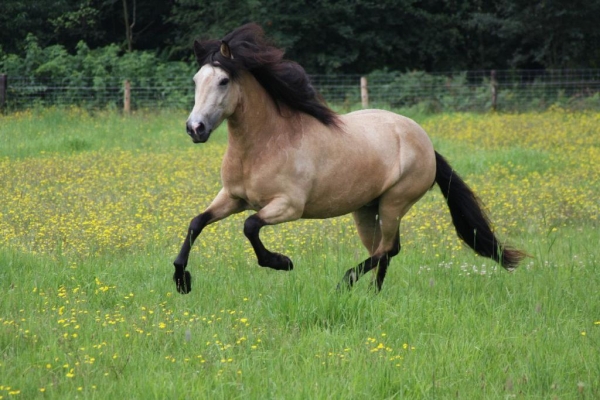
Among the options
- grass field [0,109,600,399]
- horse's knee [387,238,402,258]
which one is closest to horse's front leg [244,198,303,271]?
grass field [0,109,600,399]

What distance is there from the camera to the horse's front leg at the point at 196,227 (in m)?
6.23

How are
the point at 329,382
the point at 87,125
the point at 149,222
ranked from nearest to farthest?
the point at 329,382 → the point at 149,222 → the point at 87,125

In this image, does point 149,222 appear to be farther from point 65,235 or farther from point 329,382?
point 329,382

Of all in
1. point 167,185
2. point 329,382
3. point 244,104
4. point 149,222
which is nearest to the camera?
point 329,382

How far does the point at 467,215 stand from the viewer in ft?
26.1

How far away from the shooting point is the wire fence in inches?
1006

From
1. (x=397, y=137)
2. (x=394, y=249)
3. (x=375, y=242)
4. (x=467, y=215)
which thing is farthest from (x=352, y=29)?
(x=394, y=249)

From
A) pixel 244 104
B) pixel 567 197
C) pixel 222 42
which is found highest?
pixel 222 42

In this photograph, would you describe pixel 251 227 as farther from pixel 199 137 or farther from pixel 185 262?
pixel 199 137

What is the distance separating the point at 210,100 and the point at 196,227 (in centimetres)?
91

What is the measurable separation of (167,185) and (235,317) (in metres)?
7.00

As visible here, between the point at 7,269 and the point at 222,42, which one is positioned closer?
the point at 222,42

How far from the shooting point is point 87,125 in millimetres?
20031

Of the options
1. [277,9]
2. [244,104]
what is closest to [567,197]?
[244,104]
